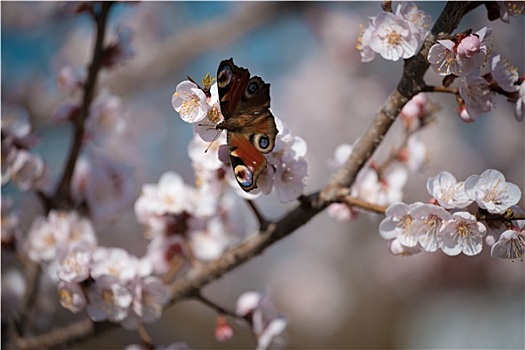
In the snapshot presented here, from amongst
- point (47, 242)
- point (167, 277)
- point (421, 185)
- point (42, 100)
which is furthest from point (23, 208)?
point (421, 185)

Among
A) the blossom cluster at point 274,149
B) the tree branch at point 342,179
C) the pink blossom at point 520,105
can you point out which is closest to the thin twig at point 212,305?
the tree branch at point 342,179

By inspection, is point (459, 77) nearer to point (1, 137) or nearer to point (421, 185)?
point (1, 137)

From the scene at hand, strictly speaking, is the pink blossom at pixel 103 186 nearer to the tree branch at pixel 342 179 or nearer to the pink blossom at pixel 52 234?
the pink blossom at pixel 52 234

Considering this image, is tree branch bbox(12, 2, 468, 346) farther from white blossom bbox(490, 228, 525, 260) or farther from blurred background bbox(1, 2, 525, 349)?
blurred background bbox(1, 2, 525, 349)

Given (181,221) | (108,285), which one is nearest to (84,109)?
(181,221)

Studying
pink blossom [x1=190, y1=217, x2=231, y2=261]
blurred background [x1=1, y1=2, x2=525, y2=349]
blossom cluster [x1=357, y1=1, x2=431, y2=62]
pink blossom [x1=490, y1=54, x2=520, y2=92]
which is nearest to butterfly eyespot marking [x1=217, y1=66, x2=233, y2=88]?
blossom cluster [x1=357, y1=1, x2=431, y2=62]

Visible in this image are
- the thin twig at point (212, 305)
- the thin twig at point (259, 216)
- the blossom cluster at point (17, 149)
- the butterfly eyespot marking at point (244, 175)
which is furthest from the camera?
the blossom cluster at point (17, 149)
